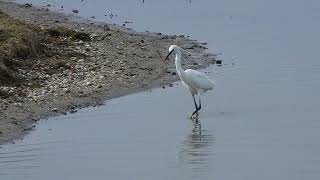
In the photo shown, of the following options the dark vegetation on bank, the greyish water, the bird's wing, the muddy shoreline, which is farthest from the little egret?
the dark vegetation on bank

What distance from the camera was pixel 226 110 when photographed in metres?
19.9

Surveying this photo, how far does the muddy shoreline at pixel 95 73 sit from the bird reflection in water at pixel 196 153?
11.2 feet

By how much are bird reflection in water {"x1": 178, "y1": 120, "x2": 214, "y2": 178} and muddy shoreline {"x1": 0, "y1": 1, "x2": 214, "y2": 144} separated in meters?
3.42

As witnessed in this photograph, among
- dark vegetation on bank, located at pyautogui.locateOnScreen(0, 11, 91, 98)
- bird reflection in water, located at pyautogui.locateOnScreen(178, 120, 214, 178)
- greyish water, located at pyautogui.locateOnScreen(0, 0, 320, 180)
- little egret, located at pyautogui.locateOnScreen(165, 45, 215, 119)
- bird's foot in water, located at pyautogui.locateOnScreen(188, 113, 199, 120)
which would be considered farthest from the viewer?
dark vegetation on bank, located at pyautogui.locateOnScreen(0, 11, 91, 98)

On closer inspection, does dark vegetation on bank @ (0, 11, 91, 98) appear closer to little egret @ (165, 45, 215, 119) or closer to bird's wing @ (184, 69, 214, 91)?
little egret @ (165, 45, 215, 119)

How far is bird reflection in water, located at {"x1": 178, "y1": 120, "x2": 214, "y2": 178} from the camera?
1457 centimetres

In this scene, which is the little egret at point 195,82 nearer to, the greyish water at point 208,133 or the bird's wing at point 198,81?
the bird's wing at point 198,81

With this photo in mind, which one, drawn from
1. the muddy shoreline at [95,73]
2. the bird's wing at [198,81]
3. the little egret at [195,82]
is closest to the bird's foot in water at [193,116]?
Answer: the little egret at [195,82]

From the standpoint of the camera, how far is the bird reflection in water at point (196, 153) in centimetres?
1457

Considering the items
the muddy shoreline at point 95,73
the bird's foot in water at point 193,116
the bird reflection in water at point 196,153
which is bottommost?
the bird reflection in water at point 196,153

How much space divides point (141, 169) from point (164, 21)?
23.5 meters

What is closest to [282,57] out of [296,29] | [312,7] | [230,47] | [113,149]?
[230,47]

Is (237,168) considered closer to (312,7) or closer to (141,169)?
(141,169)

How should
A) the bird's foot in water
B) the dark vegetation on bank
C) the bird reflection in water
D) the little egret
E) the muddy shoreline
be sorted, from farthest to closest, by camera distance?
the dark vegetation on bank, the little egret, the bird's foot in water, the muddy shoreline, the bird reflection in water
